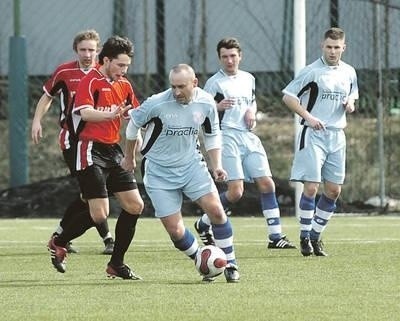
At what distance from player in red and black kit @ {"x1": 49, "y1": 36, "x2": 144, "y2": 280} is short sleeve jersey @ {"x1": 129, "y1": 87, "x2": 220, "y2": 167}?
436mm

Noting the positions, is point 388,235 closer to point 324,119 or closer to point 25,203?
point 324,119

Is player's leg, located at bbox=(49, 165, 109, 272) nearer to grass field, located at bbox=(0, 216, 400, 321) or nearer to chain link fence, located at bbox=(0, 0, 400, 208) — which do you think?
grass field, located at bbox=(0, 216, 400, 321)

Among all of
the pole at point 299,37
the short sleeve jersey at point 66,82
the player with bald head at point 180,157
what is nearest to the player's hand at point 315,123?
the player with bald head at point 180,157

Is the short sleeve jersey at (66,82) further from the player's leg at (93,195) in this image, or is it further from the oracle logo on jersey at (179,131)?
the oracle logo on jersey at (179,131)

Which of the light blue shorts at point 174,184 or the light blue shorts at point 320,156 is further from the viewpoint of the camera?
the light blue shorts at point 320,156

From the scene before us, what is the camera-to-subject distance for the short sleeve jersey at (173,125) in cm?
1035

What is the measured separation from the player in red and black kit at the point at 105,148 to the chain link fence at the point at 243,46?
8876 mm

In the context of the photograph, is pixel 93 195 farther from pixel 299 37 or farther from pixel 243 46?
pixel 243 46

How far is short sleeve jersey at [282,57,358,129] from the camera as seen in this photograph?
1291cm

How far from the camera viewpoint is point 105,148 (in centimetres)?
1148

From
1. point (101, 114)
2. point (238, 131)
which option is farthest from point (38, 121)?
point (238, 131)

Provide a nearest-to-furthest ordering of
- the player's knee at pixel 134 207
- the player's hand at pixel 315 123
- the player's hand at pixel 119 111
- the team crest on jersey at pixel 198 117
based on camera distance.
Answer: the team crest on jersey at pixel 198 117 → the player's hand at pixel 119 111 → the player's knee at pixel 134 207 → the player's hand at pixel 315 123

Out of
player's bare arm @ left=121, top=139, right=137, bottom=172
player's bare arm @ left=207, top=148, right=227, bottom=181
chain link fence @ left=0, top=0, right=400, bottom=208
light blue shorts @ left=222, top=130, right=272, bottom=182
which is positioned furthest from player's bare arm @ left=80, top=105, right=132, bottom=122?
chain link fence @ left=0, top=0, right=400, bottom=208

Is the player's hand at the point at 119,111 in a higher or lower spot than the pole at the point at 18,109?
higher
